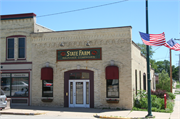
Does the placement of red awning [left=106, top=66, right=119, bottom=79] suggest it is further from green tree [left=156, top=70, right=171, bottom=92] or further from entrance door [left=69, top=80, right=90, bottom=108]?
green tree [left=156, top=70, right=171, bottom=92]

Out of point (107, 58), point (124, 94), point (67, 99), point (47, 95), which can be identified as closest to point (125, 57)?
point (107, 58)

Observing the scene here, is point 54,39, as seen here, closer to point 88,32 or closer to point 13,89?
point 88,32

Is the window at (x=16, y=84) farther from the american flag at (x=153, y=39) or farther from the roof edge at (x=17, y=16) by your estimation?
the american flag at (x=153, y=39)

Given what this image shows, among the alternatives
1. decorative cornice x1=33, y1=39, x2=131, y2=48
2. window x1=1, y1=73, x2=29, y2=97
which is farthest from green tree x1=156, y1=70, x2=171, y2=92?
window x1=1, y1=73, x2=29, y2=97

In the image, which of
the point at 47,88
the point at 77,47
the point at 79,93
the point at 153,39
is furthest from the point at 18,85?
the point at 153,39

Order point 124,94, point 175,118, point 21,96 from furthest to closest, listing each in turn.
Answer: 1. point 21,96
2. point 124,94
3. point 175,118

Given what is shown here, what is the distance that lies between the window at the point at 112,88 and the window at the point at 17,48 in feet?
26.7

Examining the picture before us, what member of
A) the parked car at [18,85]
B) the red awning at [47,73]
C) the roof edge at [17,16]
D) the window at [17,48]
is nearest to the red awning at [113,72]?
the red awning at [47,73]

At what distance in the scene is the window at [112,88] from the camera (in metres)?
17.8

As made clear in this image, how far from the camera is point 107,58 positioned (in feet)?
59.1

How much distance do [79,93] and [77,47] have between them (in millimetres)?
3827

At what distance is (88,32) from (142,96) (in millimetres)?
6908

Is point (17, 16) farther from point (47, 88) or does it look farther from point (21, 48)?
point (47, 88)

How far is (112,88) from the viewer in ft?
58.4
